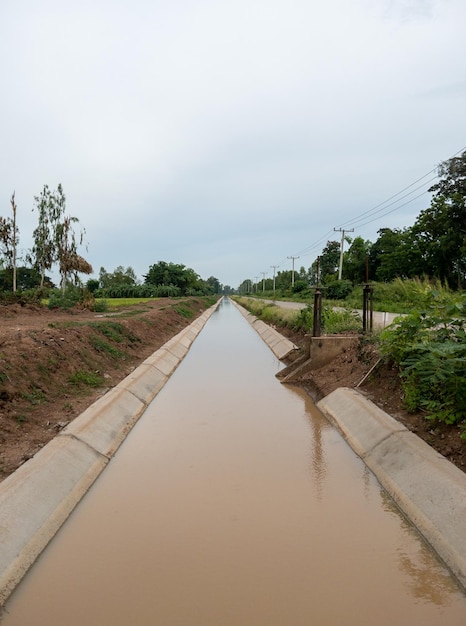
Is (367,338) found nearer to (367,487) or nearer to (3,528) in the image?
(367,487)

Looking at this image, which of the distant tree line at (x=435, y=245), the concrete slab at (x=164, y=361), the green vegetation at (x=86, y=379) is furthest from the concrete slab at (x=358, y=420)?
the distant tree line at (x=435, y=245)

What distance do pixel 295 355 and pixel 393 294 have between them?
13.1 metres

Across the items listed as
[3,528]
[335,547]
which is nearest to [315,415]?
[335,547]

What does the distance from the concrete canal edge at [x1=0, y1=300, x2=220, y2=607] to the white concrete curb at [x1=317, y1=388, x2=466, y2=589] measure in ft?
9.53

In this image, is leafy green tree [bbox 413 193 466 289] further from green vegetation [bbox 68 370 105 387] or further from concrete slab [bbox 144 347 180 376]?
green vegetation [bbox 68 370 105 387]

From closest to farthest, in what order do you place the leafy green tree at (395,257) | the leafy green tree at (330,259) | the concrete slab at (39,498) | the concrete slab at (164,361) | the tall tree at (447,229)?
the concrete slab at (39,498) < the concrete slab at (164,361) < the tall tree at (447,229) < the leafy green tree at (395,257) < the leafy green tree at (330,259)

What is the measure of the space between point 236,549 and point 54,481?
1.83 metres

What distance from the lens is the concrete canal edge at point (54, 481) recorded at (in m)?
3.14

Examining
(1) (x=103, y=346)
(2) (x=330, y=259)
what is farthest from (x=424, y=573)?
(2) (x=330, y=259)

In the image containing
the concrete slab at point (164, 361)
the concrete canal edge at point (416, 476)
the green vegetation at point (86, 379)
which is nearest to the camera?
the concrete canal edge at point (416, 476)

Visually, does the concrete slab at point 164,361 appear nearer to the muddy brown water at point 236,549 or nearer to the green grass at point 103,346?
the green grass at point 103,346

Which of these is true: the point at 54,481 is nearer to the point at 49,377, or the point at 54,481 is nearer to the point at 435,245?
the point at 49,377

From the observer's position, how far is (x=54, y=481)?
4.09 m

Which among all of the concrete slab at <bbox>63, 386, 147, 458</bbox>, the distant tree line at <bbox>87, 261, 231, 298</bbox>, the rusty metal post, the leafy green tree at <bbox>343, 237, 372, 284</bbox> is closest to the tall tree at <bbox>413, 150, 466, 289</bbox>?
the leafy green tree at <bbox>343, 237, 372, 284</bbox>
